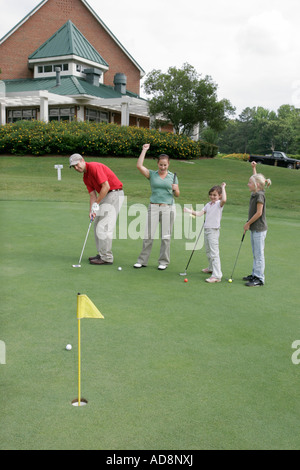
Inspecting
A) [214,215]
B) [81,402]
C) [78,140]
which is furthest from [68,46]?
[81,402]

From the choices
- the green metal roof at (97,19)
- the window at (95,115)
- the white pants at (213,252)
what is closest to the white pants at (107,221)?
the white pants at (213,252)

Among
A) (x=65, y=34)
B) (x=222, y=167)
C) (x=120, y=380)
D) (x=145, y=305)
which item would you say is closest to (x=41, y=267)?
(x=145, y=305)

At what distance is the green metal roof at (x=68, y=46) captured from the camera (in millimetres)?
40031

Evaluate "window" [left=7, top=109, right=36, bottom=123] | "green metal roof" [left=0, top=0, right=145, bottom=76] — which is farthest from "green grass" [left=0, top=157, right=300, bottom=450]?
"green metal roof" [left=0, top=0, right=145, bottom=76]

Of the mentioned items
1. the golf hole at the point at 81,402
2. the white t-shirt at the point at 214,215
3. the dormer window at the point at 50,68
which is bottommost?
the golf hole at the point at 81,402

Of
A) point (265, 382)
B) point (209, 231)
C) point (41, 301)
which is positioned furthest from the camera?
point (209, 231)

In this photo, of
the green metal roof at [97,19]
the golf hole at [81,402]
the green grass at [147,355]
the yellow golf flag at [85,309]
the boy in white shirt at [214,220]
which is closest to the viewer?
the green grass at [147,355]

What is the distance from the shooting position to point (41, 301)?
5.48m

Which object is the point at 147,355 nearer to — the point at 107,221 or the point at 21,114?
the point at 107,221

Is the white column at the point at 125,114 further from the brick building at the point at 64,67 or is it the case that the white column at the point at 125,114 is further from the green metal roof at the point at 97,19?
the green metal roof at the point at 97,19

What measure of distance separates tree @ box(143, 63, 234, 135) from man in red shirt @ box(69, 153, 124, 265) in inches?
1199

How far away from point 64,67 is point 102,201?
36.9 meters
